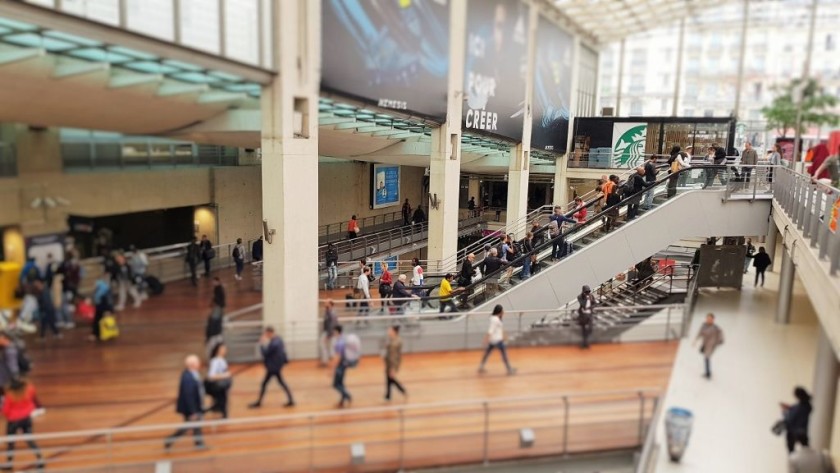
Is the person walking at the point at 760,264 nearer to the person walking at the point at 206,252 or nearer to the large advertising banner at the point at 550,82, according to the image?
the person walking at the point at 206,252

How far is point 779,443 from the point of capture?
4320 millimetres

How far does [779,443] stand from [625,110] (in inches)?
774

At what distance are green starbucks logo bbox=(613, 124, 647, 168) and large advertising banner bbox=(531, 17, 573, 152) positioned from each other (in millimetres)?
3130

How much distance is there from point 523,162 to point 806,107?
14116mm

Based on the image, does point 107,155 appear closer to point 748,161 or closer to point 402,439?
point 402,439

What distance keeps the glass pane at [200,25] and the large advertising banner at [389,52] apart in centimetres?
192

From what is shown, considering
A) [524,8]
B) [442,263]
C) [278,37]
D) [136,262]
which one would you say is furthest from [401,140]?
[136,262]

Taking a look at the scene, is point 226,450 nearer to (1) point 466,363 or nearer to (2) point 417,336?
(2) point 417,336

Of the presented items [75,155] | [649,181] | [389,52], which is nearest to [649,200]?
[649,181]

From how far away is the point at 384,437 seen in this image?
5586mm

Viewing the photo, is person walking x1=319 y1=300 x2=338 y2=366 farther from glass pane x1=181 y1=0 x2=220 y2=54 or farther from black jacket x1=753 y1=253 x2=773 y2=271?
black jacket x1=753 y1=253 x2=773 y2=271

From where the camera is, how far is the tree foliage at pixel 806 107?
160 inches

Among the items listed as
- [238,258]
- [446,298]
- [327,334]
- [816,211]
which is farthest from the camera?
[446,298]

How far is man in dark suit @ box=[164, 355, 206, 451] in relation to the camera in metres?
5.30
